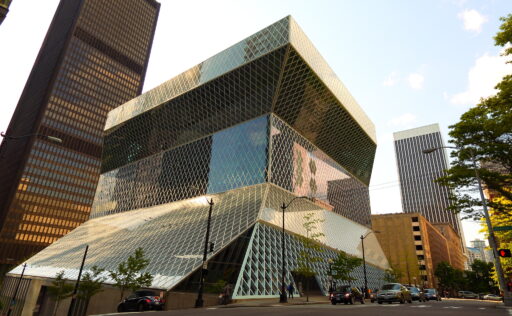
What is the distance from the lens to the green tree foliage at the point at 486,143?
18.7 m

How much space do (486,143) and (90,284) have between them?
3649 centimetres

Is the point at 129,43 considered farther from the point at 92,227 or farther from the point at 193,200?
the point at 193,200

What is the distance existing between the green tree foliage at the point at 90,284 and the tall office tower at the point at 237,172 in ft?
6.94

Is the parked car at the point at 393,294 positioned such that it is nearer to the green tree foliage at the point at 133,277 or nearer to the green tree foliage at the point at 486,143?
the green tree foliage at the point at 486,143

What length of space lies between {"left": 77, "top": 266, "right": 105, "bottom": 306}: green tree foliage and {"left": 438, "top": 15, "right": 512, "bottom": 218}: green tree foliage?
1298 inches

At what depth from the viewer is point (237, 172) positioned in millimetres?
46938

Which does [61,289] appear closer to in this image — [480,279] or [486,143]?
[486,143]

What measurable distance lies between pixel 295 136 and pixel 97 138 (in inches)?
5112

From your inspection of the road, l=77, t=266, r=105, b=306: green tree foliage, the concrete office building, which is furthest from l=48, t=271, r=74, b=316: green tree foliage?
Result: the concrete office building

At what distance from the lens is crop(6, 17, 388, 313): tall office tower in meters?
32.0

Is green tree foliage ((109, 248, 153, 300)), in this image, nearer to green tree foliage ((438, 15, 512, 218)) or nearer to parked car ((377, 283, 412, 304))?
parked car ((377, 283, 412, 304))

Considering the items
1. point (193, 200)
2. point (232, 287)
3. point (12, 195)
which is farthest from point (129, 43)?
point (232, 287)

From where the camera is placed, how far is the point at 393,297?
966 inches

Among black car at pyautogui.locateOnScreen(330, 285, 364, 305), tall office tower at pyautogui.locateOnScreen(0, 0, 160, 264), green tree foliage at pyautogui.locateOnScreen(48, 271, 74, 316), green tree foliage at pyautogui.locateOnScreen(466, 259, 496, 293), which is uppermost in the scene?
tall office tower at pyautogui.locateOnScreen(0, 0, 160, 264)
